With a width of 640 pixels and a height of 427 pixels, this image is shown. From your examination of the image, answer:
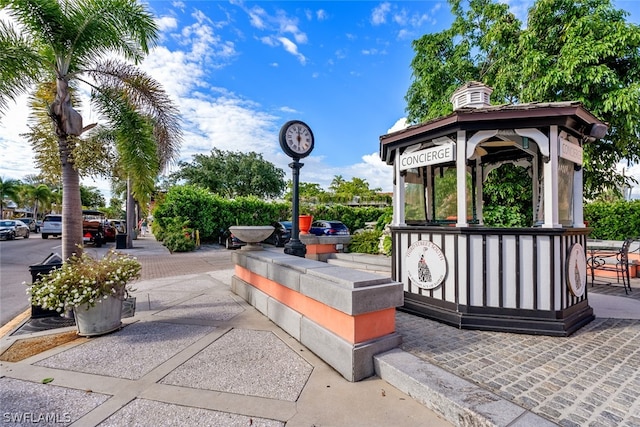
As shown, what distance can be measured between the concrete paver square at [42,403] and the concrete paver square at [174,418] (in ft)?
1.02

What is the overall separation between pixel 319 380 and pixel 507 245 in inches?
108

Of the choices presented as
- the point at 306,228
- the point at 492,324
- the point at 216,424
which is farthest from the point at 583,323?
the point at 306,228

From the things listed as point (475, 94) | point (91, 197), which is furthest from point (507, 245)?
point (91, 197)

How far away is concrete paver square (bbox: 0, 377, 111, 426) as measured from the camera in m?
2.19

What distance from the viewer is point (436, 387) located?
2279 mm

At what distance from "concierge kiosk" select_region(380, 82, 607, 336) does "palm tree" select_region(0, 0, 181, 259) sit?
4639mm

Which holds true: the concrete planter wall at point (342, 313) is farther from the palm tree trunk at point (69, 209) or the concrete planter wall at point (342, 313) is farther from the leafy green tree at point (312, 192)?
the leafy green tree at point (312, 192)

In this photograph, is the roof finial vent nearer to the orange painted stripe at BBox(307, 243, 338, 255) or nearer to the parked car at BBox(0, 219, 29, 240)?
the orange painted stripe at BBox(307, 243, 338, 255)

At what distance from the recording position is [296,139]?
615 cm

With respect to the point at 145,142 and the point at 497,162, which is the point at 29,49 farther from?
the point at 497,162

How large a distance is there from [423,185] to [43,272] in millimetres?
6776

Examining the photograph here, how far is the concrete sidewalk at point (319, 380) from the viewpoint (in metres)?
2.16

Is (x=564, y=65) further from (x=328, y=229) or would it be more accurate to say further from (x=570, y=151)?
(x=328, y=229)

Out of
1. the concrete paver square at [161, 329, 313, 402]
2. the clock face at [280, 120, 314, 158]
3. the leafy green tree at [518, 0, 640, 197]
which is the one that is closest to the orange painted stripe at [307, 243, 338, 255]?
the clock face at [280, 120, 314, 158]
